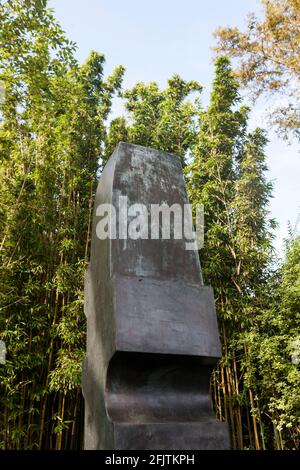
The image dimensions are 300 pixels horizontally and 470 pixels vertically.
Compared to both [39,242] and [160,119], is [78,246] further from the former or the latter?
[160,119]

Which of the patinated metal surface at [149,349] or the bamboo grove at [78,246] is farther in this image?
the bamboo grove at [78,246]

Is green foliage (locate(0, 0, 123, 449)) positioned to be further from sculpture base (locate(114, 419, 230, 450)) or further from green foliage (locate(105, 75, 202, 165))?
sculpture base (locate(114, 419, 230, 450))

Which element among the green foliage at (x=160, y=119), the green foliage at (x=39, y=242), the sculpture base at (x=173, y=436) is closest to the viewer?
the sculpture base at (x=173, y=436)

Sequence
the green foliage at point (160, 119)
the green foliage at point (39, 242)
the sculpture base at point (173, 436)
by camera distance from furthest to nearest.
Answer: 1. the green foliage at point (160, 119)
2. the green foliage at point (39, 242)
3. the sculpture base at point (173, 436)

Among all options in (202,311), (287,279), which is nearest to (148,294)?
(202,311)

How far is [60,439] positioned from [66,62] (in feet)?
14.6

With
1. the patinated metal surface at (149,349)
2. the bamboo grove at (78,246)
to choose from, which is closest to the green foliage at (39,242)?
the bamboo grove at (78,246)

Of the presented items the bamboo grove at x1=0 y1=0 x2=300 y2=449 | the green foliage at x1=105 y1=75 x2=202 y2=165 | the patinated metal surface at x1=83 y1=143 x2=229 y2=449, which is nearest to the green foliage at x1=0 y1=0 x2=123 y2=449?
the bamboo grove at x1=0 y1=0 x2=300 y2=449

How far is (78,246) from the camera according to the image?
5719 millimetres

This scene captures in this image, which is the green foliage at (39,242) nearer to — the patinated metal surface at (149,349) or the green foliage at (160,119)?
the green foliage at (160,119)

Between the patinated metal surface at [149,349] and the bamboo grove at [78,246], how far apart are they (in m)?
3.19

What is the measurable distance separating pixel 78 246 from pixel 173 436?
448 cm

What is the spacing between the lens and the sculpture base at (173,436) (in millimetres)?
1346

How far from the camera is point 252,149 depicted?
7.34 metres
